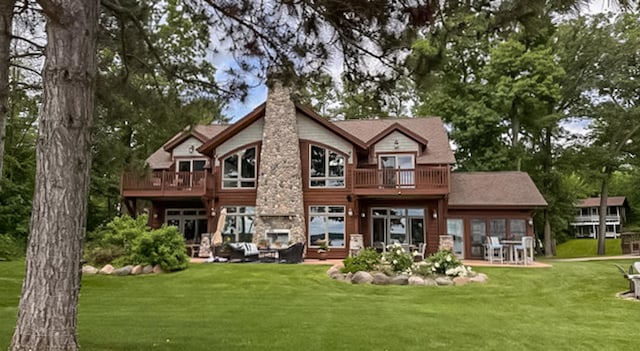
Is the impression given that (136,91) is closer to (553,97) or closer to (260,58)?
(260,58)

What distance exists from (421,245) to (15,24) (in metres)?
13.5

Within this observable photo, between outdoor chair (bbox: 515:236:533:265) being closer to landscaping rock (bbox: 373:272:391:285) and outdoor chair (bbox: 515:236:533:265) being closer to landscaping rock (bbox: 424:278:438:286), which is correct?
landscaping rock (bbox: 424:278:438:286)

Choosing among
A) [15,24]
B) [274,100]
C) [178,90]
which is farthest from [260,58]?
[274,100]

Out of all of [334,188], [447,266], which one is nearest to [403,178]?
[334,188]

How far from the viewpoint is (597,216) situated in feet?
144

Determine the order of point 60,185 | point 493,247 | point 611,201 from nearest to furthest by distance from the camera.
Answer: point 60,185 → point 493,247 → point 611,201

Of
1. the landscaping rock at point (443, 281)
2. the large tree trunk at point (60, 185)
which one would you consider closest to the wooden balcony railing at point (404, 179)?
the landscaping rock at point (443, 281)

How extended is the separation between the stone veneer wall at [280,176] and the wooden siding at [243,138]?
1.66ft

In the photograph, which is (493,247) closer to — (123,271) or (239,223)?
(239,223)

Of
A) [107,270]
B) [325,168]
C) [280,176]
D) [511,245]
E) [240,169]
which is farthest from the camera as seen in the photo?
[240,169]

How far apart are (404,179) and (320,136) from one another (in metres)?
3.46

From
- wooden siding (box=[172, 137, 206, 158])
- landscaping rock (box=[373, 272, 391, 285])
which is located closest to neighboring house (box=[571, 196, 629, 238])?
wooden siding (box=[172, 137, 206, 158])

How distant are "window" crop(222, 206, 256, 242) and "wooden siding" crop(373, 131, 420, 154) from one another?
5325mm

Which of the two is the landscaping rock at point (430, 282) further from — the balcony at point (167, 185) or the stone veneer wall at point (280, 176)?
the balcony at point (167, 185)
